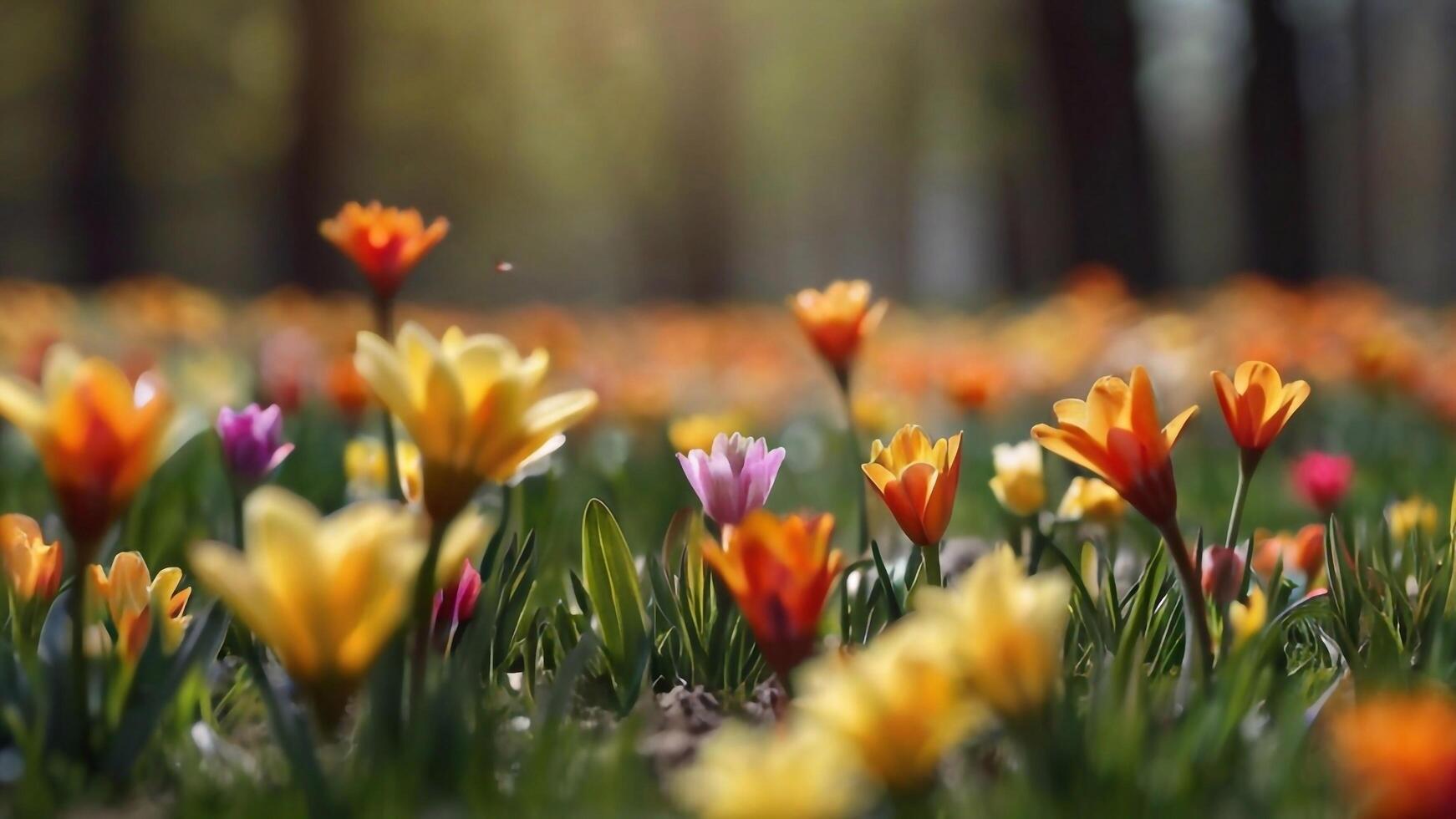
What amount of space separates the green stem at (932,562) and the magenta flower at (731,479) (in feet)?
0.65

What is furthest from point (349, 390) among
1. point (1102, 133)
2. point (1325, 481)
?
point (1102, 133)

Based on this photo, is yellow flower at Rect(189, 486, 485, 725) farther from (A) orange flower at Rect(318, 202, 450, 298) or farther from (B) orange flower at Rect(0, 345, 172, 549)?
(A) orange flower at Rect(318, 202, 450, 298)

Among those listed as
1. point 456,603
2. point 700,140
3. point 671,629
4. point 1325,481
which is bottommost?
point 700,140

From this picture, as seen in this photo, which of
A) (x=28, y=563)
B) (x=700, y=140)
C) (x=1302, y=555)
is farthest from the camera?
(x=700, y=140)

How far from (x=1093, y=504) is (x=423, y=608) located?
1.07 m

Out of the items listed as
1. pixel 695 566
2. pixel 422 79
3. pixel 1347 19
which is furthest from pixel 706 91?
pixel 695 566

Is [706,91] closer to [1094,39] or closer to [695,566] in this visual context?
[1094,39]

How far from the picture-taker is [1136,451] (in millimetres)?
1214

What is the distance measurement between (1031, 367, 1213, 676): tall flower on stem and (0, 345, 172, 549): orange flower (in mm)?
785

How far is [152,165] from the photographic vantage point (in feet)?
57.2

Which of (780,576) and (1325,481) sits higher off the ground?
(780,576)

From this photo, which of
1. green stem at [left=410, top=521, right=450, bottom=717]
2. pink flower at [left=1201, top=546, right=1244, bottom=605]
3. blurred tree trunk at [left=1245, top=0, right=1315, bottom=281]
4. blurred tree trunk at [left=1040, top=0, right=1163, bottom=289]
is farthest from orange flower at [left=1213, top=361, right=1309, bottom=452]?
blurred tree trunk at [left=1245, top=0, right=1315, bottom=281]

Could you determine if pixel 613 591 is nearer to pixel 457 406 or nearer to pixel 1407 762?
pixel 457 406

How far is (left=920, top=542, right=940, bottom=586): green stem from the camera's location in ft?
4.39
